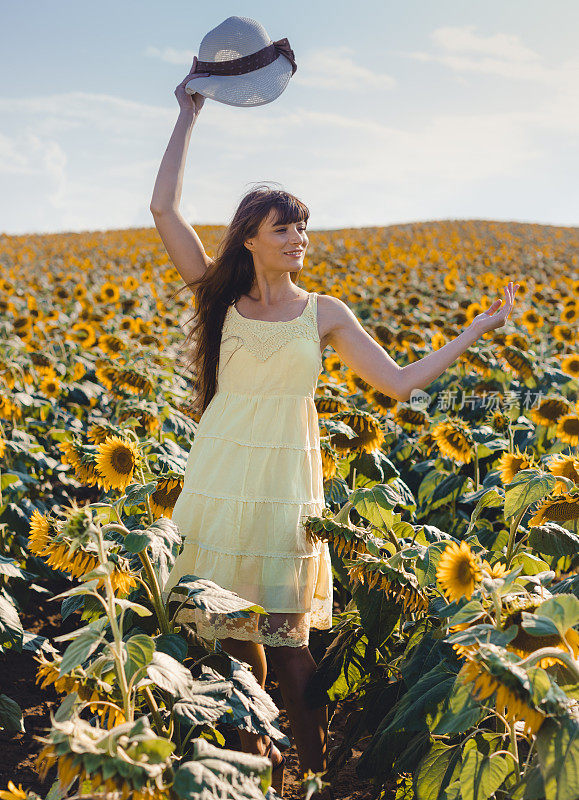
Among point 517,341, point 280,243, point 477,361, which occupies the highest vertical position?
point 280,243

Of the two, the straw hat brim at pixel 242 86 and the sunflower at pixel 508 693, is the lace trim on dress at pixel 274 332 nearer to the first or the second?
the straw hat brim at pixel 242 86

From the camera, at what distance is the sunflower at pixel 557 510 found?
2.15 m

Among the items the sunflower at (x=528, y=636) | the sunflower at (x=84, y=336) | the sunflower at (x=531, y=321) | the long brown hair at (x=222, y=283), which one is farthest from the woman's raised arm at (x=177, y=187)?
the sunflower at (x=531, y=321)

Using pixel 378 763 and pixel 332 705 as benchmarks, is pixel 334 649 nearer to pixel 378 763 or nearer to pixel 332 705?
pixel 332 705

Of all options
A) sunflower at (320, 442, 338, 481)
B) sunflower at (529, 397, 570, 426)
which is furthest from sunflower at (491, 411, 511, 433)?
sunflower at (320, 442, 338, 481)

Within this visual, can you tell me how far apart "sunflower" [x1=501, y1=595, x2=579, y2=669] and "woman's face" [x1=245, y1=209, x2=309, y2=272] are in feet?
4.65

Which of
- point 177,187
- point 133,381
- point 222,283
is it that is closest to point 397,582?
point 222,283

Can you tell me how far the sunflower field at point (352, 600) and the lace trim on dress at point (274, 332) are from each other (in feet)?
1.41

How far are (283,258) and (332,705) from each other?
139cm

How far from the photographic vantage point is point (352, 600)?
2.59m

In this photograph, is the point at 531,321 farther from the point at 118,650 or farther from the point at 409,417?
the point at 118,650

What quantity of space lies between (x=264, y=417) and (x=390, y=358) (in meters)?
0.43

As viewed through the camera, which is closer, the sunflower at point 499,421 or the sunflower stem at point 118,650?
the sunflower stem at point 118,650

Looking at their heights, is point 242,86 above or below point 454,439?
above
